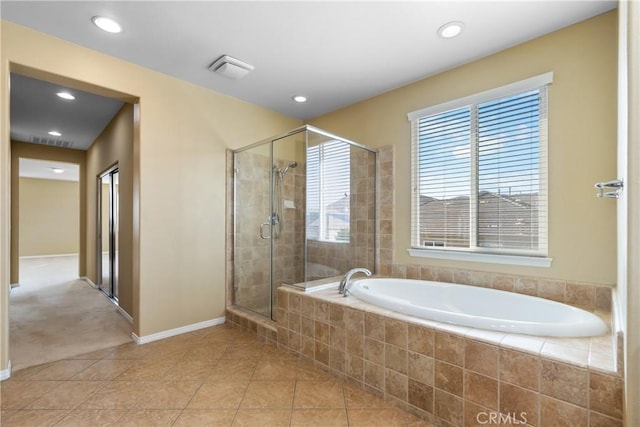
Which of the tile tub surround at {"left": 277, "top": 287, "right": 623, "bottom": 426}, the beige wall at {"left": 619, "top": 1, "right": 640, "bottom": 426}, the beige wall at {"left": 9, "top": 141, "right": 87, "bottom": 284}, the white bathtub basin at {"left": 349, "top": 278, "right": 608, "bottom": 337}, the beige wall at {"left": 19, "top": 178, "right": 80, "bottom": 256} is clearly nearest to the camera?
the beige wall at {"left": 619, "top": 1, "right": 640, "bottom": 426}

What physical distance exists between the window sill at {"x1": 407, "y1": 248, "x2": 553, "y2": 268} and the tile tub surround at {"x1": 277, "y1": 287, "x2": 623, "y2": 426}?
0.75m

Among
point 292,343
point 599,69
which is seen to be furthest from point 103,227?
point 599,69

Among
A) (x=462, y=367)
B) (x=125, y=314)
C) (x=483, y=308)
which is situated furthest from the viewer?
(x=125, y=314)

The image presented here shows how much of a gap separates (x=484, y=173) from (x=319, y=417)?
7.22 feet

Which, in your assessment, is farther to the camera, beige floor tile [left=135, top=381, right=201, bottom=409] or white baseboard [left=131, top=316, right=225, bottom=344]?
white baseboard [left=131, top=316, right=225, bottom=344]

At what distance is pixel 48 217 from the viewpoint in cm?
848

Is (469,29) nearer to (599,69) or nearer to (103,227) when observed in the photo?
(599,69)

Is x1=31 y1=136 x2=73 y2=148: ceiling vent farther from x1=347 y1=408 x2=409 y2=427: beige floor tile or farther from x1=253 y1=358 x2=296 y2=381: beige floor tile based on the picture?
x1=347 y1=408 x2=409 y2=427: beige floor tile

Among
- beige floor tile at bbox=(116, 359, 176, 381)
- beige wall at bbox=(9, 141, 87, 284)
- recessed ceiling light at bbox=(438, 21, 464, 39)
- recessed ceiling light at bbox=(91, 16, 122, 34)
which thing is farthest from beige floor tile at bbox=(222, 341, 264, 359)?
beige wall at bbox=(9, 141, 87, 284)

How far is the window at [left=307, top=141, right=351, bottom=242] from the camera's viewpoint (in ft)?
9.64

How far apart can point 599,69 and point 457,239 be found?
59.6 inches

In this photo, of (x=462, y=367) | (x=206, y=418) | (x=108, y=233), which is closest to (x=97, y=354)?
(x=206, y=418)

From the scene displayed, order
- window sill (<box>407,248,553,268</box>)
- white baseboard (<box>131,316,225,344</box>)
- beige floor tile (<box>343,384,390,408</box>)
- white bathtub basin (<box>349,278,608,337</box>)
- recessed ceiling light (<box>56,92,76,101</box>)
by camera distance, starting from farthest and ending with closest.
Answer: recessed ceiling light (<box>56,92,76,101</box>) → white baseboard (<box>131,316,225,344</box>) → window sill (<box>407,248,553,268</box>) → beige floor tile (<box>343,384,390,408</box>) → white bathtub basin (<box>349,278,608,337</box>)

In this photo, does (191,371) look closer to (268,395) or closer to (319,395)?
(268,395)
